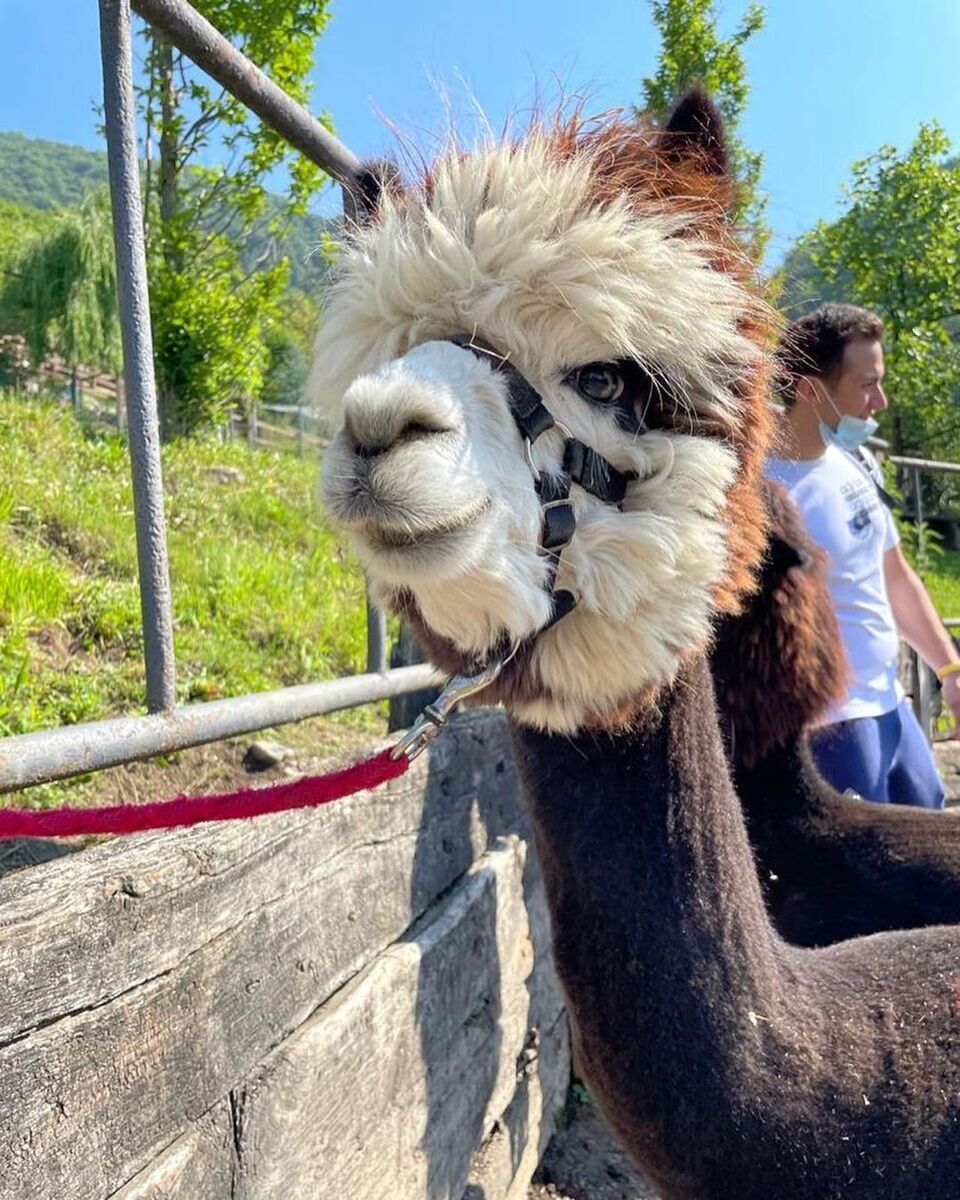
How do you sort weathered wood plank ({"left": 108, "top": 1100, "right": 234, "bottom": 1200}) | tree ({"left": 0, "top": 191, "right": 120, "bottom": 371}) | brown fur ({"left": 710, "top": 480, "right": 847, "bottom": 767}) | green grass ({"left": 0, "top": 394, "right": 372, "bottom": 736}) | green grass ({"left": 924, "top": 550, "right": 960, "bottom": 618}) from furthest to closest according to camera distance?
tree ({"left": 0, "top": 191, "right": 120, "bottom": 371}), green grass ({"left": 924, "top": 550, "right": 960, "bottom": 618}), green grass ({"left": 0, "top": 394, "right": 372, "bottom": 736}), brown fur ({"left": 710, "top": 480, "right": 847, "bottom": 767}), weathered wood plank ({"left": 108, "top": 1100, "right": 234, "bottom": 1200})

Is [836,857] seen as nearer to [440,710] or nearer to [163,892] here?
[440,710]

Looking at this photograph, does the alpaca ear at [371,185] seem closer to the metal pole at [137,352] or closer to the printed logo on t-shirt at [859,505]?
the metal pole at [137,352]

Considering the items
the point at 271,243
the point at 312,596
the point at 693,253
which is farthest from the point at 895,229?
the point at 693,253

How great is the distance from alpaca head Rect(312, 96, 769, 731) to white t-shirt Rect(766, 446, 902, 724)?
1410 mm

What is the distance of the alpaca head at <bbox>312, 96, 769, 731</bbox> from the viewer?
1326mm

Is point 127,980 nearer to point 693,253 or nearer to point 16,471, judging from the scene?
point 693,253

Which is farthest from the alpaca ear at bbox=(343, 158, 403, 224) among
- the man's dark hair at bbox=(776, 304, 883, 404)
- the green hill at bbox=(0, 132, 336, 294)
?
the green hill at bbox=(0, 132, 336, 294)

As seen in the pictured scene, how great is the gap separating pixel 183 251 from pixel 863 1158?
698cm

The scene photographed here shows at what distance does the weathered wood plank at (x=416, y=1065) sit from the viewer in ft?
4.91

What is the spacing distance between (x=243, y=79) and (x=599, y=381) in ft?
3.77

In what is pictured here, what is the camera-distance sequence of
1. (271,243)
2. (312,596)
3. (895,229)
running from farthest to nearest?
(895,229)
(271,243)
(312,596)

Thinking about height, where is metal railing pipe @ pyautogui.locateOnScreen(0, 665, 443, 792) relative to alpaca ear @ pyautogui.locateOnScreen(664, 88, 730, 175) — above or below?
below

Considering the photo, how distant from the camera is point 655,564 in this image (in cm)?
141

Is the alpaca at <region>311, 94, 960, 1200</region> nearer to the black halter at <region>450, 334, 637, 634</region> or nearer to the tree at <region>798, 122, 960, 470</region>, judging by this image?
the black halter at <region>450, 334, 637, 634</region>
